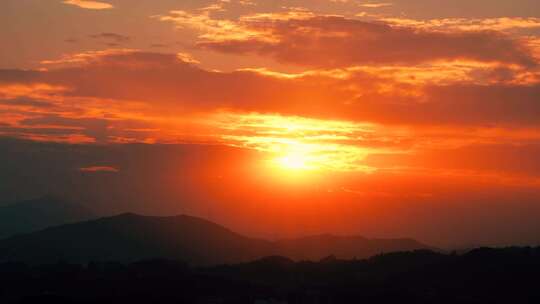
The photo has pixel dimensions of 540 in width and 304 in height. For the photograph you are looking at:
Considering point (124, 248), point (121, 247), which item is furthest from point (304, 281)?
point (121, 247)

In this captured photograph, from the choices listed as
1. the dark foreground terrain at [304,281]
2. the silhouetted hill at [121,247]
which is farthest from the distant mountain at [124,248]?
the dark foreground terrain at [304,281]

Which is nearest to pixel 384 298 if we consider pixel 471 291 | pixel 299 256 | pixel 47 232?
pixel 471 291

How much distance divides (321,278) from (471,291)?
25.9 m

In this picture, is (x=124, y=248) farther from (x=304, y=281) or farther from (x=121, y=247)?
(x=304, y=281)

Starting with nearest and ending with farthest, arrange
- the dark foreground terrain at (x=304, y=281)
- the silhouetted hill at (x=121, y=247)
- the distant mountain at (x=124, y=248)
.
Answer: the dark foreground terrain at (x=304, y=281) < the distant mountain at (x=124, y=248) < the silhouetted hill at (x=121, y=247)

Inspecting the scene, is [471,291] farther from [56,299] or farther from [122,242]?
[122,242]

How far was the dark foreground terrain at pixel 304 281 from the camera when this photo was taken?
9519 centimetres

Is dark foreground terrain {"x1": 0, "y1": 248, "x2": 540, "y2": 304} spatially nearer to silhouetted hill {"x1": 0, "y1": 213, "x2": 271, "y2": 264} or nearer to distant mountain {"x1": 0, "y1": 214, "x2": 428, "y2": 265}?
distant mountain {"x1": 0, "y1": 214, "x2": 428, "y2": 265}

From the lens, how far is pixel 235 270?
12569 centimetres

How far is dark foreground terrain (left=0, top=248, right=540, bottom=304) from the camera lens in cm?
9519

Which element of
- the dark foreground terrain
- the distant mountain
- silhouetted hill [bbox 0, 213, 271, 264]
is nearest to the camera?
the dark foreground terrain

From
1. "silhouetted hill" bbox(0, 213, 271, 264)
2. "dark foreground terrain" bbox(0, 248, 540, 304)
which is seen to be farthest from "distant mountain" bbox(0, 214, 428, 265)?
"dark foreground terrain" bbox(0, 248, 540, 304)

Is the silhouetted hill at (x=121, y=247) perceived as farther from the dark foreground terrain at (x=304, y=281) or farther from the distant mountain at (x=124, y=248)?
the dark foreground terrain at (x=304, y=281)

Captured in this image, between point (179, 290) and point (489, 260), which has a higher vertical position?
point (489, 260)
